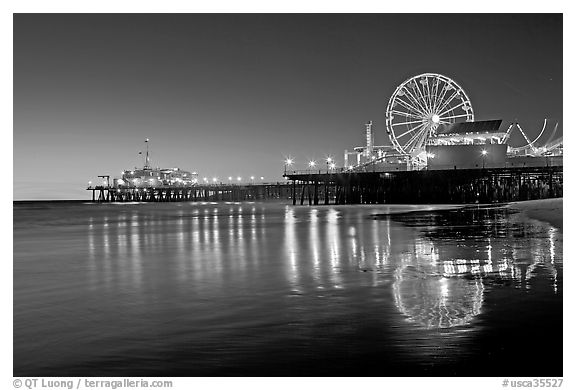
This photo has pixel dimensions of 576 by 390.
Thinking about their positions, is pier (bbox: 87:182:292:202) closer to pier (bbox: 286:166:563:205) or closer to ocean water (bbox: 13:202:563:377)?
pier (bbox: 286:166:563:205)

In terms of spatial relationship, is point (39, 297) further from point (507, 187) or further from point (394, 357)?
point (507, 187)

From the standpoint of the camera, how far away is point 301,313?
9.34 m

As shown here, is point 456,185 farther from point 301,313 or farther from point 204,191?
point 204,191

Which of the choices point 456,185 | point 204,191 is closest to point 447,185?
point 456,185

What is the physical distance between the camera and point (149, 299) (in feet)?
36.4

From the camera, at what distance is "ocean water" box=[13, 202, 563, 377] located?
22.2 feet

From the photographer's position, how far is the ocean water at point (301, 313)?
22.2 ft

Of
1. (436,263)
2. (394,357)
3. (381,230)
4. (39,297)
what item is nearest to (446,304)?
(394,357)

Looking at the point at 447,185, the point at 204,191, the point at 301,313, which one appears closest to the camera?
the point at 301,313

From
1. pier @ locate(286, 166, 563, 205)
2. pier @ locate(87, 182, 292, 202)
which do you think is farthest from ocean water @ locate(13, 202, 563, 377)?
pier @ locate(87, 182, 292, 202)

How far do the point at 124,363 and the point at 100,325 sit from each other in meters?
2.23

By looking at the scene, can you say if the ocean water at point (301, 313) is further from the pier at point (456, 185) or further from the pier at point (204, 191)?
the pier at point (204, 191)

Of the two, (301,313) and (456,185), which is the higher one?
(456,185)
